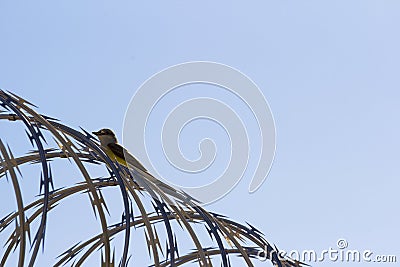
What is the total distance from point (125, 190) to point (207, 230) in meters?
1.18

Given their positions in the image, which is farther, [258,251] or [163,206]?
[258,251]

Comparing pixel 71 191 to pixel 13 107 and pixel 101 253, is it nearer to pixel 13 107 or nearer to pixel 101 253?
pixel 101 253

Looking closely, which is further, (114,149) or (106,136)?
(106,136)

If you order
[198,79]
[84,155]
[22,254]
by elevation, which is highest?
[198,79]

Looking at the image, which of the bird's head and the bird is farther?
the bird's head

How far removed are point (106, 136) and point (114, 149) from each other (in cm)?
49

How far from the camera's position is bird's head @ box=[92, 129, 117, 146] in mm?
9541

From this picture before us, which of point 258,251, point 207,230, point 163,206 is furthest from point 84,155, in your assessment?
point 258,251

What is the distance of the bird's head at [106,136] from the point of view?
954 centimetres

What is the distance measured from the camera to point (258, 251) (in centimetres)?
773

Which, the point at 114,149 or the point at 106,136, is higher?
the point at 106,136

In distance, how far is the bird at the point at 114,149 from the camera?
8.24m

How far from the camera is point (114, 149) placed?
30.6ft

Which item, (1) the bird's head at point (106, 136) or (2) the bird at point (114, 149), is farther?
(1) the bird's head at point (106, 136)
